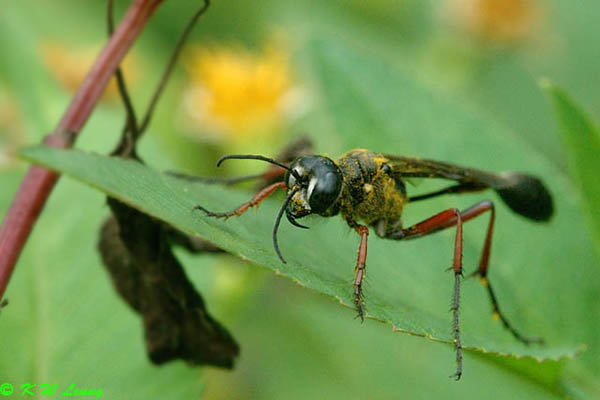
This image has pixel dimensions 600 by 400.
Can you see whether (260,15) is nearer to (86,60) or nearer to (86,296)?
(86,60)

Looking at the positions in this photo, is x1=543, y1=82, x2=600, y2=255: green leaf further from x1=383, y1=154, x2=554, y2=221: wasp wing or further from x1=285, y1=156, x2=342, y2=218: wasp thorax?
x1=285, y1=156, x2=342, y2=218: wasp thorax

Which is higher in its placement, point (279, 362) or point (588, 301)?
point (588, 301)

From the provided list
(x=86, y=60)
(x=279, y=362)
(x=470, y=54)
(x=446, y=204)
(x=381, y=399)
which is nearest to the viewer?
(x=446, y=204)

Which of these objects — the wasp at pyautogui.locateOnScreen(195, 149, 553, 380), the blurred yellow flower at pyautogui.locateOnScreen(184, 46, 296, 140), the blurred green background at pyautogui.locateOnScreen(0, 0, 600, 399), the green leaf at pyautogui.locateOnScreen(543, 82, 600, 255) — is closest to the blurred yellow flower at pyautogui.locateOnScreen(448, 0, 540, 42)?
the blurred green background at pyautogui.locateOnScreen(0, 0, 600, 399)

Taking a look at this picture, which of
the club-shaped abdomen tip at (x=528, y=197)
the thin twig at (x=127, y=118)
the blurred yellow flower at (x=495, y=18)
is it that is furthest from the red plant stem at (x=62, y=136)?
the blurred yellow flower at (x=495, y=18)

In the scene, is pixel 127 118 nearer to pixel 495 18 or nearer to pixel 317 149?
pixel 317 149

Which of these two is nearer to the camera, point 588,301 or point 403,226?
point 588,301

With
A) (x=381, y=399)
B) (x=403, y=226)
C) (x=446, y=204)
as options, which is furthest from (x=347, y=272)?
(x=381, y=399)

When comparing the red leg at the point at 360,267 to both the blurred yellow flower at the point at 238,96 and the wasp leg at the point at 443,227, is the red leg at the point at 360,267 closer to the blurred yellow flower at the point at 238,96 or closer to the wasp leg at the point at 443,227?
the wasp leg at the point at 443,227
